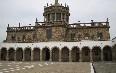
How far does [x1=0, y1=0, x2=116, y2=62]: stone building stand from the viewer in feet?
134

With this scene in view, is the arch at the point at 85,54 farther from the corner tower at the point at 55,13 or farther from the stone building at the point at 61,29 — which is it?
the corner tower at the point at 55,13

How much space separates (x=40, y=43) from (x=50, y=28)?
400 centimetres

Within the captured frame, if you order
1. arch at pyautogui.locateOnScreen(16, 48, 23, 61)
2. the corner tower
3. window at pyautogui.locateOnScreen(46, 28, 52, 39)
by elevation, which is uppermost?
the corner tower

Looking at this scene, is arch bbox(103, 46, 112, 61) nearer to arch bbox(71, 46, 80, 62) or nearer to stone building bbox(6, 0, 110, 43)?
stone building bbox(6, 0, 110, 43)

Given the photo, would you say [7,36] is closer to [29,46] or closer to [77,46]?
[29,46]

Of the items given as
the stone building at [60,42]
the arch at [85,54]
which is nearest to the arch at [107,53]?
the stone building at [60,42]

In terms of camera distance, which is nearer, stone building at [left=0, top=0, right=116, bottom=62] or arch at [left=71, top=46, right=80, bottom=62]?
stone building at [left=0, top=0, right=116, bottom=62]

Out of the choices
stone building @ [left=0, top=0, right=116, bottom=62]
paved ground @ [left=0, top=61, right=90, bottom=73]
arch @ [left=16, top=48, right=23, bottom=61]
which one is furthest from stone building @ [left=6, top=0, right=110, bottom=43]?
paved ground @ [left=0, top=61, right=90, bottom=73]

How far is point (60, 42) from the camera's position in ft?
135

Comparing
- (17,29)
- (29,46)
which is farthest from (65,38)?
(17,29)

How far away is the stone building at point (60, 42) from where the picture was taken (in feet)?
134

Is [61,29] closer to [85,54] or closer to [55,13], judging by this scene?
[55,13]

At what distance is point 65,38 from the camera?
1752 inches

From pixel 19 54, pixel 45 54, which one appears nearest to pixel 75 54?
pixel 45 54
